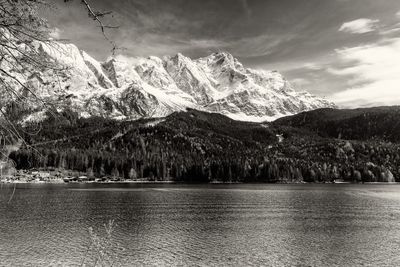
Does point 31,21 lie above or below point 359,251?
above

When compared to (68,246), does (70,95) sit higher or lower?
higher

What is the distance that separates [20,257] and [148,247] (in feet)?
54.2

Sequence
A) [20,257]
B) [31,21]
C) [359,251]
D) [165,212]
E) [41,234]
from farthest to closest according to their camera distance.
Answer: [165,212] → [41,234] → [359,251] → [20,257] → [31,21]

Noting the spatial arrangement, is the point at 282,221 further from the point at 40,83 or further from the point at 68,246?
the point at 40,83

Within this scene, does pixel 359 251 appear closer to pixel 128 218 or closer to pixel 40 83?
pixel 128 218

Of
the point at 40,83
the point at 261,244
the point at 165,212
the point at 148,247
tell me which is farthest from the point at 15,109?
the point at 165,212

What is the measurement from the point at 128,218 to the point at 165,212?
14.7 meters

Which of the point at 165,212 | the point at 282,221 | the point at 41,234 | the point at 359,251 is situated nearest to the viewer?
the point at 359,251

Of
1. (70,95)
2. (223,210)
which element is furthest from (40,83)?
(223,210)

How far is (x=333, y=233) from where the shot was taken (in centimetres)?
7275

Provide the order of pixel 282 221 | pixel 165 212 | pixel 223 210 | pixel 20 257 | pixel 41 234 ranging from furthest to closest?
pixel 223 210
pixel 165 212
pixel 282 221
pixel 41 234
pixel 20 257

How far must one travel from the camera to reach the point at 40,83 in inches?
419

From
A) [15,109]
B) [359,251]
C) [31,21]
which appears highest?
[31,21]

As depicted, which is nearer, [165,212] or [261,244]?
[261,244]
